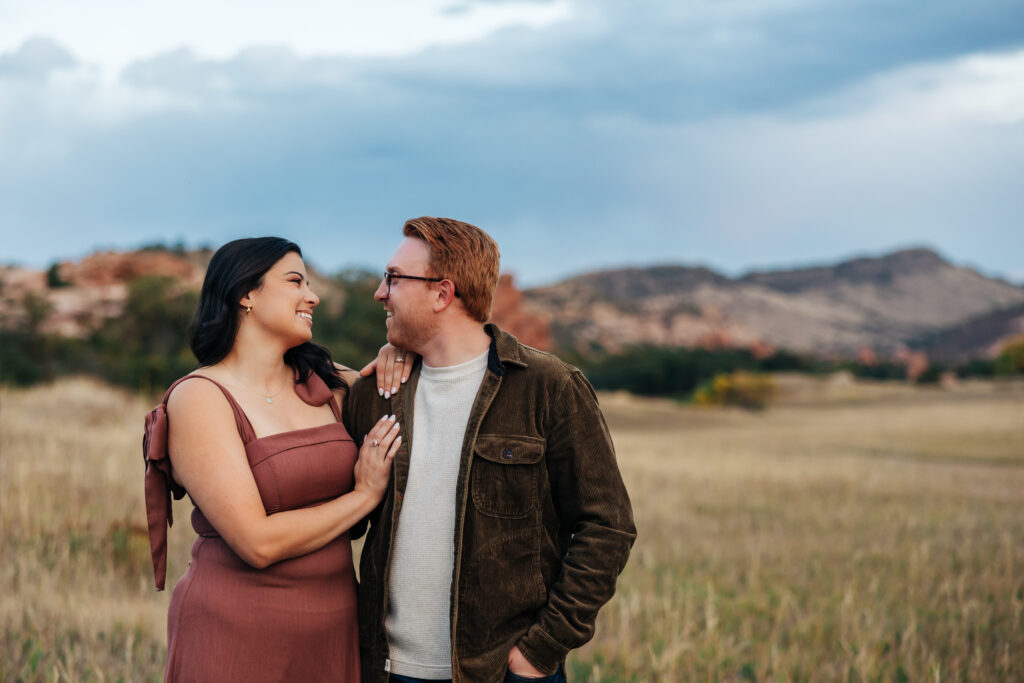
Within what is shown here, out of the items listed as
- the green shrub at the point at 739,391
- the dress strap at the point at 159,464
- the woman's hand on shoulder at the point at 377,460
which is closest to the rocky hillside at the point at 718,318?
the green shrub at the point at 739,391

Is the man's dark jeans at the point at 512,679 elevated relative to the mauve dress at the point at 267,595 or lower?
lower

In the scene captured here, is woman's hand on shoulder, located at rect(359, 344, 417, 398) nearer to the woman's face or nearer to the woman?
the woman

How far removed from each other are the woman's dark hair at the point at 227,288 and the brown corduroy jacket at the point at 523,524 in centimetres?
70

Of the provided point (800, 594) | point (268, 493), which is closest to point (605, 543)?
point (268, 493)

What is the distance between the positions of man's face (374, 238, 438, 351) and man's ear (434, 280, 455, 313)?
0.06 feet

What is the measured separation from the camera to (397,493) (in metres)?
2.83

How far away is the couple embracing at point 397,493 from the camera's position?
2.70 meters

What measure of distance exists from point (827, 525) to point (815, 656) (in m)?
5.95

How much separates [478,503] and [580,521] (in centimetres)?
37

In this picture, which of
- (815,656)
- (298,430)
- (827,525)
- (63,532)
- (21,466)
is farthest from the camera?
(827,525)

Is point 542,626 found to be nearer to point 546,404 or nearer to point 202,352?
point 546,404

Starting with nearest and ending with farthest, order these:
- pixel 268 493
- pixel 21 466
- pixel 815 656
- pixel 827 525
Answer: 1. pixel 268 493
2. pixel 815 656
3. pixel 21 466
4. pixel 827 525

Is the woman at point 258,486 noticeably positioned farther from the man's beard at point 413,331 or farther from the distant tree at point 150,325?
the distant tree at point 150,325

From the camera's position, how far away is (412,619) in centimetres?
284
